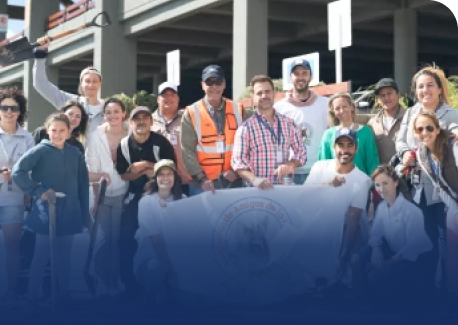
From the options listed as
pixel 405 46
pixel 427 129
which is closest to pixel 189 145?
pixel 427 129

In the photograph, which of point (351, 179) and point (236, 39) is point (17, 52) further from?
point (236, 39)

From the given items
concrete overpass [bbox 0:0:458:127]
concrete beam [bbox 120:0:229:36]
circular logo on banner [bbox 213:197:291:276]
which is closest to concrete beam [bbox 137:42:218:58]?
concrete overpass [bbox 0:0:458:127]

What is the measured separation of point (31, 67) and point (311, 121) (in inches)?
1005

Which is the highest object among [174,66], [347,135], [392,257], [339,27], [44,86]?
[339,27]

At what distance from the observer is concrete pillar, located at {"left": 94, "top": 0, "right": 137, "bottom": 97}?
25547 millimetres

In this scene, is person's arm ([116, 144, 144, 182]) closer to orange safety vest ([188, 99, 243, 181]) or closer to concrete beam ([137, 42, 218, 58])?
orange safety vest ([188, 99, 243, 181])

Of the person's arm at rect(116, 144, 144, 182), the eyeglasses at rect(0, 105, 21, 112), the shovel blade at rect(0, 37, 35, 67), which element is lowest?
the person's arm at rect(116, 144, 144, 182)

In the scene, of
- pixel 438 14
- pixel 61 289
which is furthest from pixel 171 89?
pixel 438 14

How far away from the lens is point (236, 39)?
20125 millimetres

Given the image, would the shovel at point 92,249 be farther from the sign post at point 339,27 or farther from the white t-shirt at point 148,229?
the sign post at point 339,27

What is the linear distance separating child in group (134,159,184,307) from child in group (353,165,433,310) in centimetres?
121

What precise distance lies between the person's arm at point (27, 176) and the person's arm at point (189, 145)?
3.88ft

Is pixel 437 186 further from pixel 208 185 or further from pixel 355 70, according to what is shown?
pixel 355 70

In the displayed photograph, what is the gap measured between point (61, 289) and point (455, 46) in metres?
26.6
